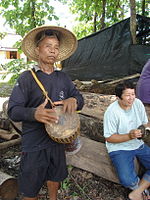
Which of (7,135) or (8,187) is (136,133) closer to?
(8,187)

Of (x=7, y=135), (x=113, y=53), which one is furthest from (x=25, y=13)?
(x=7, y=135)

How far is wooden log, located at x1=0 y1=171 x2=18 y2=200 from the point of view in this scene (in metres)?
2.29

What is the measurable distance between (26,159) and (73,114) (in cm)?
62

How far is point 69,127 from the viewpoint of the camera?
1878 millimetres

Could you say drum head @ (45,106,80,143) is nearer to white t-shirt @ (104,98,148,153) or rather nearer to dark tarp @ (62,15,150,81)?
white t-shirt @ (104,98,148,153)

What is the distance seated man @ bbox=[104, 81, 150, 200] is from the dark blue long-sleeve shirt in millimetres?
600

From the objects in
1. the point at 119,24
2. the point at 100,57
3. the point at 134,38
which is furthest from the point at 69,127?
the point at 100,57

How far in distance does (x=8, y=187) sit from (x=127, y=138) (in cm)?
149

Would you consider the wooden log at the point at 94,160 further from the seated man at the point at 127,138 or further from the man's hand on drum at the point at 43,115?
the man's hand on drum at the point at 43,115

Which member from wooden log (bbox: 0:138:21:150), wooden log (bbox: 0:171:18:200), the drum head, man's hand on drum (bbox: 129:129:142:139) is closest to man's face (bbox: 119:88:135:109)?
man's hand on drum (bbox: 129:129:142:139)

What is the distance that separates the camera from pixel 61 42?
7.25 ft

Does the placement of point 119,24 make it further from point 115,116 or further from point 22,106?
point 22,106

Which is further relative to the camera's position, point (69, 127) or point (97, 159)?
point (97, 159)

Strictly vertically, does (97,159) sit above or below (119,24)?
below
